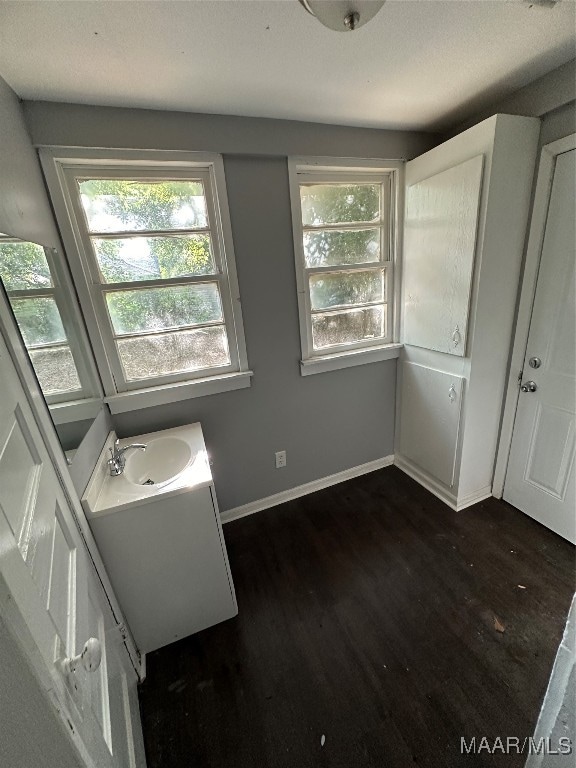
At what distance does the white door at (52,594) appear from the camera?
0.50 m

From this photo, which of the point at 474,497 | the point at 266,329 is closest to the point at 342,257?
the point at 266,329

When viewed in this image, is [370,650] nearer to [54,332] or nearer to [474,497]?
[474,497]

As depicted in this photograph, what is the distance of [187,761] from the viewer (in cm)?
101

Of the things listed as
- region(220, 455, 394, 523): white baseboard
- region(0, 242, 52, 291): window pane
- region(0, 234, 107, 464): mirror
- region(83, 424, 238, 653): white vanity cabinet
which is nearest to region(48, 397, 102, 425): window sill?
region(0, 234, 107, 464): mirror

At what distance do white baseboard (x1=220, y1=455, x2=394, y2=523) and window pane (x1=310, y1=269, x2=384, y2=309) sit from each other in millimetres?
1273

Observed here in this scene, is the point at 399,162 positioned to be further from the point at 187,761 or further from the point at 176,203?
the point at 187,761

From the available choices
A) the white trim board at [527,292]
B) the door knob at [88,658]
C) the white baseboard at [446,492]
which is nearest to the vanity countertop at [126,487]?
the door knob at [88,658]

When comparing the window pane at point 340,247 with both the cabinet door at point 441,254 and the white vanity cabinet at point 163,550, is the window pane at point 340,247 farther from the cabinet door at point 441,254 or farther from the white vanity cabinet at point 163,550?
the white vanity cabinet at point 163,550

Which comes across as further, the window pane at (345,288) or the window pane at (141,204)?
the window pane at (345,288)

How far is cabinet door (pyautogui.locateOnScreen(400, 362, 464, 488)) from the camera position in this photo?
1862mm

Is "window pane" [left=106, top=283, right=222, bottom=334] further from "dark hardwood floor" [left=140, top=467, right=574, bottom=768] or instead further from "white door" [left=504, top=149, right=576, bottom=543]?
"white door" [left=504, top=149, right=576, bottom=543]

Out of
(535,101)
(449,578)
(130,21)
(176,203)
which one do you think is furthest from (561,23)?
(449,578)

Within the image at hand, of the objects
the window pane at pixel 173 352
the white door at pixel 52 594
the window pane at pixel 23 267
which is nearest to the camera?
the white door at pixel 52 594

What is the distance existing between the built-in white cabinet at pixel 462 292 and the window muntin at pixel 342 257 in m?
0.17
